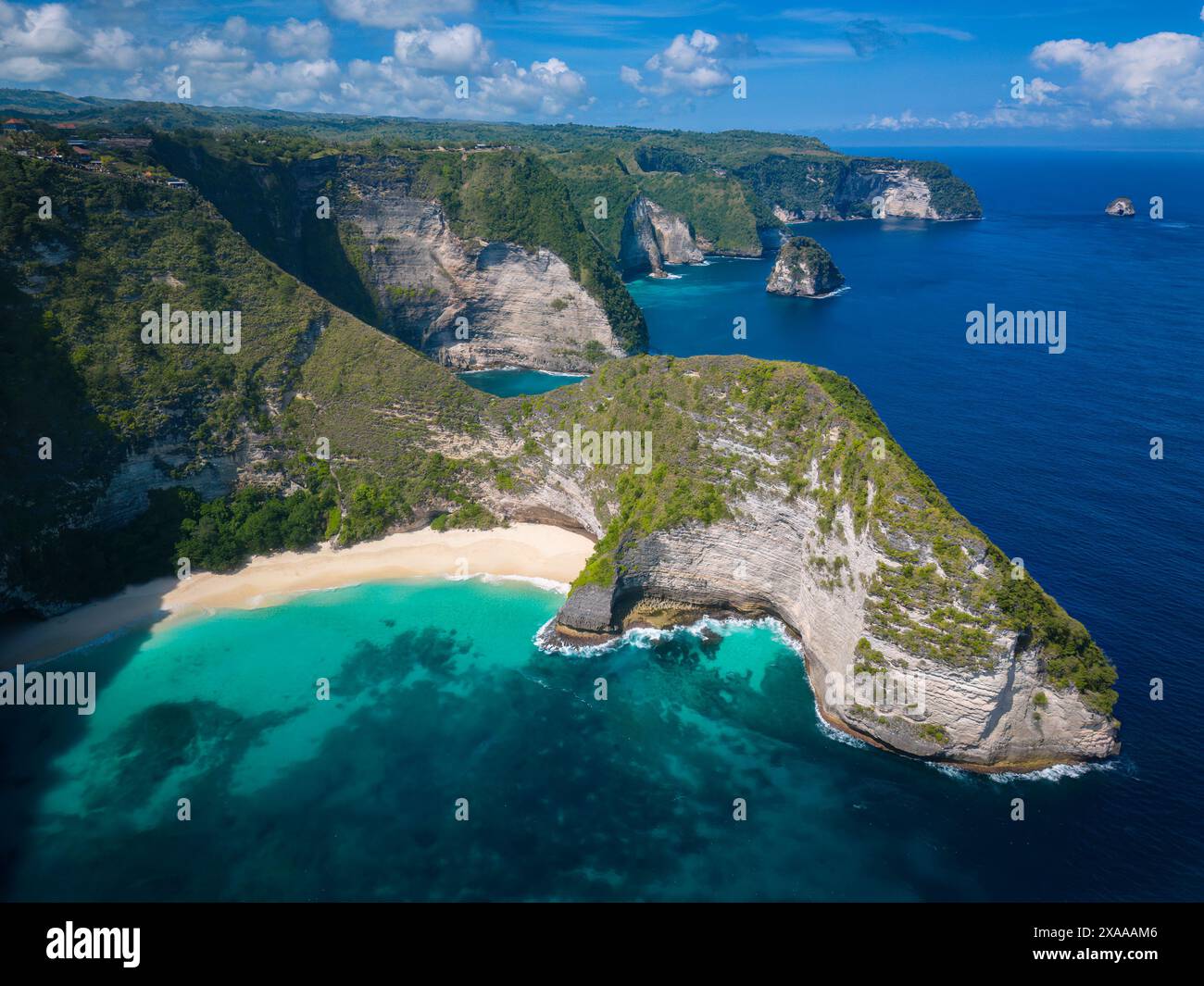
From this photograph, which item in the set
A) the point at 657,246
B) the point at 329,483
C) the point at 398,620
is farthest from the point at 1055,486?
the point at 657,246

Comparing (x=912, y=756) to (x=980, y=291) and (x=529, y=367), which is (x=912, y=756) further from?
(x=980, y=291)

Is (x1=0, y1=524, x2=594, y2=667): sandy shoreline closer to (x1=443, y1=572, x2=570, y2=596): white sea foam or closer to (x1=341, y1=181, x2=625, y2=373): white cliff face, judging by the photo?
(x1=443, y1=572, x2=570, y2=596): white sea foam

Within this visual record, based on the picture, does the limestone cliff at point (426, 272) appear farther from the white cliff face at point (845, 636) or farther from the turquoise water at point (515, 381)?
the white cliff face at point (845, 636)

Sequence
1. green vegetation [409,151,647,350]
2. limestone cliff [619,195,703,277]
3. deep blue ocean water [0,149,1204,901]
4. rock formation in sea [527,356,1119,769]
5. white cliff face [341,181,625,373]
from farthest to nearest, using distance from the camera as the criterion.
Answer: limestone cliff [619,195,703,277]
green vegetation [409,151,647,350]
white cliff face [341,181,625,373]
rock formation in sea [527,356,1119,769]
deep blue ocean water [0,149,1204,901]

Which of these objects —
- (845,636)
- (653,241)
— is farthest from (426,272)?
(653,241)

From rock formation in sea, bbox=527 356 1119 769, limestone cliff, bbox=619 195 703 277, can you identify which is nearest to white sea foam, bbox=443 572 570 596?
rock formation in sea, bbox=527 356 1119 769

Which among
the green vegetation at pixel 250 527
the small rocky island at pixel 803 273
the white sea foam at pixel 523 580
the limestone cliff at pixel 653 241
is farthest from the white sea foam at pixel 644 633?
the limestone cliff at pixel 653 241

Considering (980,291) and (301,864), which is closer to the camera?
(301,864)
